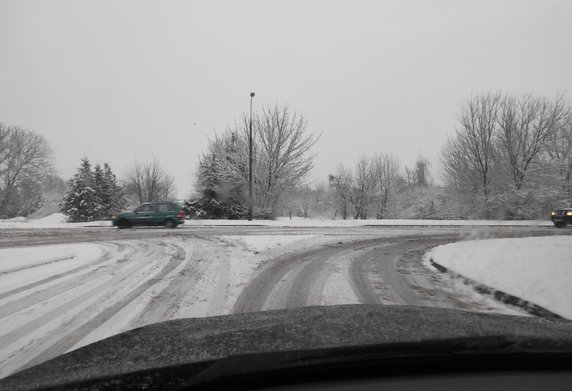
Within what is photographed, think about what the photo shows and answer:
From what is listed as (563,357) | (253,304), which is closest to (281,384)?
(563,357)

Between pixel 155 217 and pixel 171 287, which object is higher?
pixel 155 217

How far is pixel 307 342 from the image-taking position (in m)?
1.65

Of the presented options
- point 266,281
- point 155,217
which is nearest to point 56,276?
point 266,281

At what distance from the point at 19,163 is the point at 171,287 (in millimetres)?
42152

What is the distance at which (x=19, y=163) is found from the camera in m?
36.2

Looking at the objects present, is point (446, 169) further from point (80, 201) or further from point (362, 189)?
point (80, 201)

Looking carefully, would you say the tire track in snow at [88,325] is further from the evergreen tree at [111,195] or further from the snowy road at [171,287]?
the evergreen tree at [111,195]

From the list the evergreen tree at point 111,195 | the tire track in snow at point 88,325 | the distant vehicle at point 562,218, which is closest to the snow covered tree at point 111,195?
the evergreen tree at point 111,195

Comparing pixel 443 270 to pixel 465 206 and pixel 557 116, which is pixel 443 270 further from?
pixel 557 116

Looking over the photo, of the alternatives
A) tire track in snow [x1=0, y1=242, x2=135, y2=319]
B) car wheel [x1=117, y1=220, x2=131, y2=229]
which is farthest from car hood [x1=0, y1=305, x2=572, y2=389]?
car wheel [x1=117, y1=220, x2=131, y2=229]

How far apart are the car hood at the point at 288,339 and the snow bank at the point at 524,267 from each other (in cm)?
270

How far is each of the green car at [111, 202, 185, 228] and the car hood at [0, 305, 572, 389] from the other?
16.1 m

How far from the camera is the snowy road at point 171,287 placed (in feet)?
11.8

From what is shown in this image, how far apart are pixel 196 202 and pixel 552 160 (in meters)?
34.3
